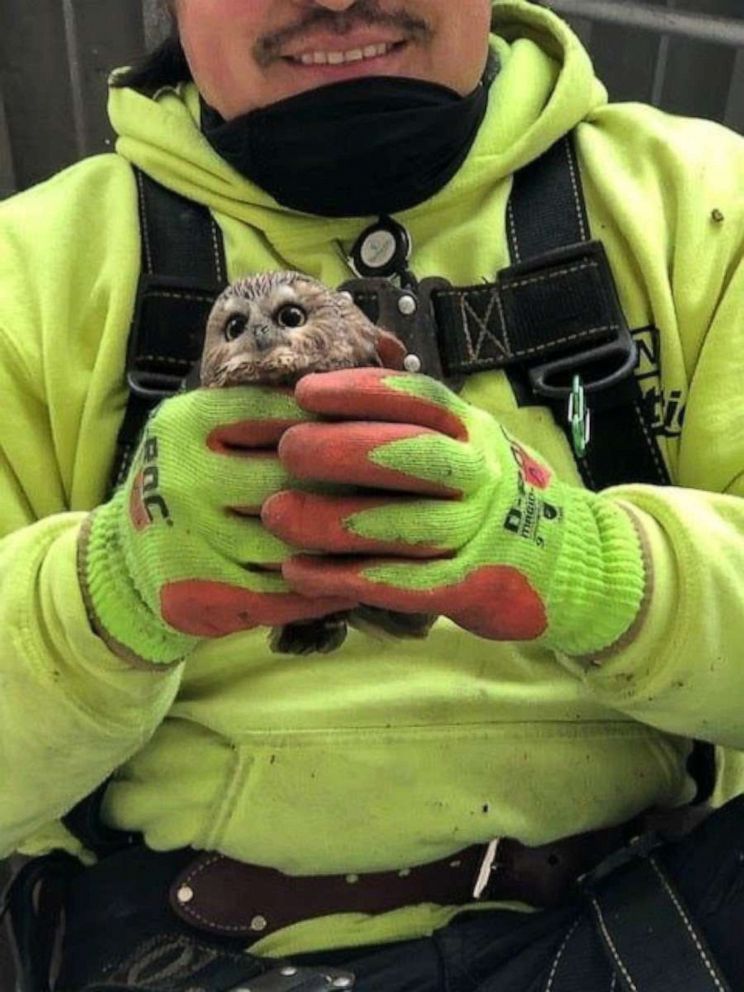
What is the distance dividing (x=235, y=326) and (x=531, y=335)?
0.30 meters

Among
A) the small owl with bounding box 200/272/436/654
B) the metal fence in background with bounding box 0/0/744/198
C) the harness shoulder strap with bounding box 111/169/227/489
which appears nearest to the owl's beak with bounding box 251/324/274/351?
the small owl with bounding box 200/272/436/654

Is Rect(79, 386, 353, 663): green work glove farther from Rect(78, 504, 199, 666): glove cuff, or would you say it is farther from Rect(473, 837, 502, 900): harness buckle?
Rect(473, 837, 502, 900): harness buckle

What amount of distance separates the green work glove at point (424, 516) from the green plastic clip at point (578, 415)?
0.17 metres

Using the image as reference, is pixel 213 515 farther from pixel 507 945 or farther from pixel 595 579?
pixel 507 945

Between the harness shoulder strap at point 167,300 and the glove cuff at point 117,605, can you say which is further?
the harness shoulder strap at point 167,300

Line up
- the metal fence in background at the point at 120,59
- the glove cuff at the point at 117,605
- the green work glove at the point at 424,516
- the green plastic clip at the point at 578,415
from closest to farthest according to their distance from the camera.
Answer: the green work glove at the point at 424,516
the glove cuff at the point at 117,605
the green plastic clip at the point at 578,415
the metal fence in background at the point at 120,59

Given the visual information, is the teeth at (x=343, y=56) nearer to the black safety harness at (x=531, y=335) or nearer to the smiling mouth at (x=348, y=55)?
the smiling mouth at (x=348, y=55)

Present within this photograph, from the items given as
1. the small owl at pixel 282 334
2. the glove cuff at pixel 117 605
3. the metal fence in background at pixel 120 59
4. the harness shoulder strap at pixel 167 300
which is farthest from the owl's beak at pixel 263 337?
the metal fence in background at pixel 120 59

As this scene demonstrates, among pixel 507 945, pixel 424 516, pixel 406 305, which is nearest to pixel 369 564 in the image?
pixel 424 516

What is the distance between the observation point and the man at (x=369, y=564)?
753 millimetres

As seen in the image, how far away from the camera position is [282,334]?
715mm

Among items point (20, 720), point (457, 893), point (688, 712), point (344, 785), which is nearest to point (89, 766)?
point (20, 720)

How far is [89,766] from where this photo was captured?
36.4 inches

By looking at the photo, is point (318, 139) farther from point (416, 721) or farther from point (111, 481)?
point (416, 721)
